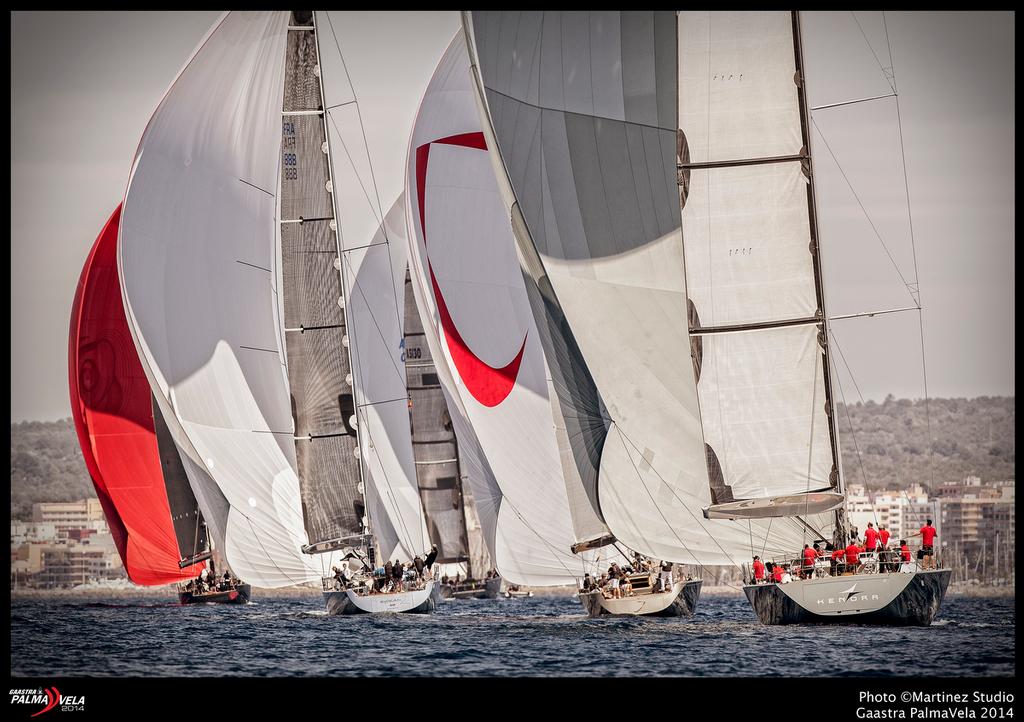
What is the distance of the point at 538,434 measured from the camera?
2228cm

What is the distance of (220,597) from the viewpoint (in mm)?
32250

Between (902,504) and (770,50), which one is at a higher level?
(770,50)

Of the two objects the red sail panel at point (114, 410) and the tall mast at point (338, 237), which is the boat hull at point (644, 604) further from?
the red sail panel at point (114, 410)

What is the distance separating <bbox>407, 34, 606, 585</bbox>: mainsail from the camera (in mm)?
22422

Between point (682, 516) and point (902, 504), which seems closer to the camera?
point (682, 516)

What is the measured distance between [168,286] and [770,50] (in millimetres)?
10039

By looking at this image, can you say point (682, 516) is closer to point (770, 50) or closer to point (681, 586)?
point (681, 586)

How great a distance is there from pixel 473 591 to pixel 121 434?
11.6 meters

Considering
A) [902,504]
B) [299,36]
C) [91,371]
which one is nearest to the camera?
[299,36]

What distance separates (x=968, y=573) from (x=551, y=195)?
5247 centimetres

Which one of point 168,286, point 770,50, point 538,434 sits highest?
point 770,50
